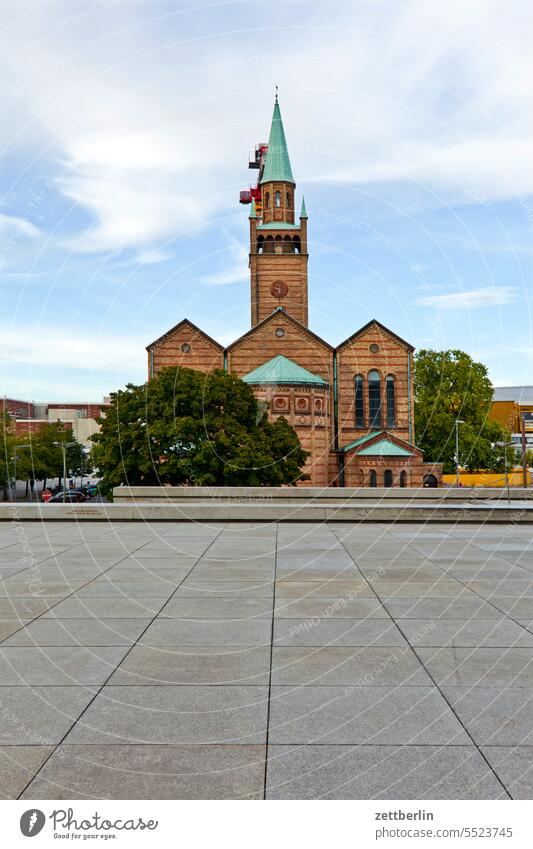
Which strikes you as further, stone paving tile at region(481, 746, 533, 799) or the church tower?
the church tower

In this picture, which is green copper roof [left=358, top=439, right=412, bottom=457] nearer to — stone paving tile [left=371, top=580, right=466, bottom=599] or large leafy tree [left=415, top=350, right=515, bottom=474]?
large leafy tree [left=415, top=350, right=515, bottom=474]

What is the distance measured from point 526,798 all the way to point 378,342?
66.8 m

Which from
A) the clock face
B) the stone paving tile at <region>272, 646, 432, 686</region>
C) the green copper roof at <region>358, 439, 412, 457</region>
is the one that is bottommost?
the stone paving tile at <region>272, 646, 432, 686</region>

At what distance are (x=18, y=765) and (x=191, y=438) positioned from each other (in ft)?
113

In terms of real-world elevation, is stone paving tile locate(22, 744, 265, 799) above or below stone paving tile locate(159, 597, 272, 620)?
below

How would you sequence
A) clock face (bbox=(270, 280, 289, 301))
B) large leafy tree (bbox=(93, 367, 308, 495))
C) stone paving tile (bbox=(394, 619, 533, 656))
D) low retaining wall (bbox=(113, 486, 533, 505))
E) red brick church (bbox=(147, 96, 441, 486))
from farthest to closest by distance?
clock face (bbox=(270, 280, 289, 301)), red brick church (bbox=(147, 96, 441, 486)), large leafy tree (bbox=(93, 367, 308, 495)), low retaining wall (bbox=(113, 486, 533, 505)), stone paving tile (bbox=(394, 619, 533, 656))

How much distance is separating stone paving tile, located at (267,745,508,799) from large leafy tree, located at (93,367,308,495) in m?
32.8

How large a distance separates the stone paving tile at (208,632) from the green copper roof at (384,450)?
5555 cm

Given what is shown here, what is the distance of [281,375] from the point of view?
63.8 meters

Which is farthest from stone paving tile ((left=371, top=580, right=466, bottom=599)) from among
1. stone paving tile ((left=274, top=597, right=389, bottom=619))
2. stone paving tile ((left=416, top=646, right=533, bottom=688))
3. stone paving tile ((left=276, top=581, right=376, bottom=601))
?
stone paving tile ((left=416, top=646, right=533, bottom=688))

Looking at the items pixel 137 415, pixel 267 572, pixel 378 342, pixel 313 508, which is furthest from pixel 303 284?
pixel 267 572

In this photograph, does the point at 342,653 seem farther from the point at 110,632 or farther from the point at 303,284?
the point at 303,284

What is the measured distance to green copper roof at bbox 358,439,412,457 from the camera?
208ft

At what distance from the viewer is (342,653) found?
733cm
